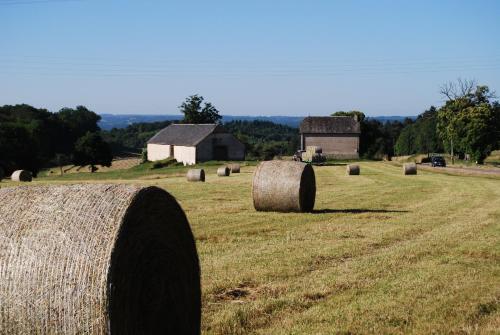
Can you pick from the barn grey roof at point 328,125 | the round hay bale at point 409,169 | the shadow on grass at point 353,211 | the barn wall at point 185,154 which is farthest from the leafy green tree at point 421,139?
the shadow on grass at point 353,211

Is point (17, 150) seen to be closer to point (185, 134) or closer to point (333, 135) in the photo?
point (185, 134)

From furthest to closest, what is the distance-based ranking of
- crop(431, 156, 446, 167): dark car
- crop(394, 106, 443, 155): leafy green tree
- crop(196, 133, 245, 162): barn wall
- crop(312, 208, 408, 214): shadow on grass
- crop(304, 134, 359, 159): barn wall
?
1. crop(394, 106, 443, 155): leafy green tree
2. crop(304, 134, 359, 159): barn wall
3. crop(196, 133, 245, 162): barn wall
4. crop(431, 156, 446, 167): dark car
5. crop(312, 208, 408, 214): shadow on grass

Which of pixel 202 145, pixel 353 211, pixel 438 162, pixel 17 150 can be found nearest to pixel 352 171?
pixel 438 162

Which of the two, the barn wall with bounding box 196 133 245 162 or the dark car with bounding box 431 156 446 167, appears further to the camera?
the barn wall with bounding box 196 133 245 162

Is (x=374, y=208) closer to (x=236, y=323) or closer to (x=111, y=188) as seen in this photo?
(x=236, y=323)

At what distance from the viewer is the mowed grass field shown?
33.0 ft

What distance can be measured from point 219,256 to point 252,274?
2207 mm

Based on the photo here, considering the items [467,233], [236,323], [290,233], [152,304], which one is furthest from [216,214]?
[152,304]

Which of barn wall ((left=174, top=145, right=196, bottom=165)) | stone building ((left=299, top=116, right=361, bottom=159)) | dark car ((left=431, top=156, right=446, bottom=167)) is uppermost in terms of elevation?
stone building ((left=299, top=116, right=361, bottom=159))

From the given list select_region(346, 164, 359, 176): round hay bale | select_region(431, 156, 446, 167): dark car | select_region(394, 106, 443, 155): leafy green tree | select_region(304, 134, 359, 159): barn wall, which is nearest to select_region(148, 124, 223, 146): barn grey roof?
select_region(304, 134, 359, 159): barn wall

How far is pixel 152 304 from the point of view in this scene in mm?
8234

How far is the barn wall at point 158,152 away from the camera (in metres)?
97.0

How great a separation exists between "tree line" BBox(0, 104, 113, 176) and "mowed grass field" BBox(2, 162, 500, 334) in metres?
61.5

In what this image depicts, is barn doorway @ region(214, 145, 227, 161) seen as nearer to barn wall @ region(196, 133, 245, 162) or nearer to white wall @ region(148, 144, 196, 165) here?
barn wall @ region(196, 133, 245, 162)
